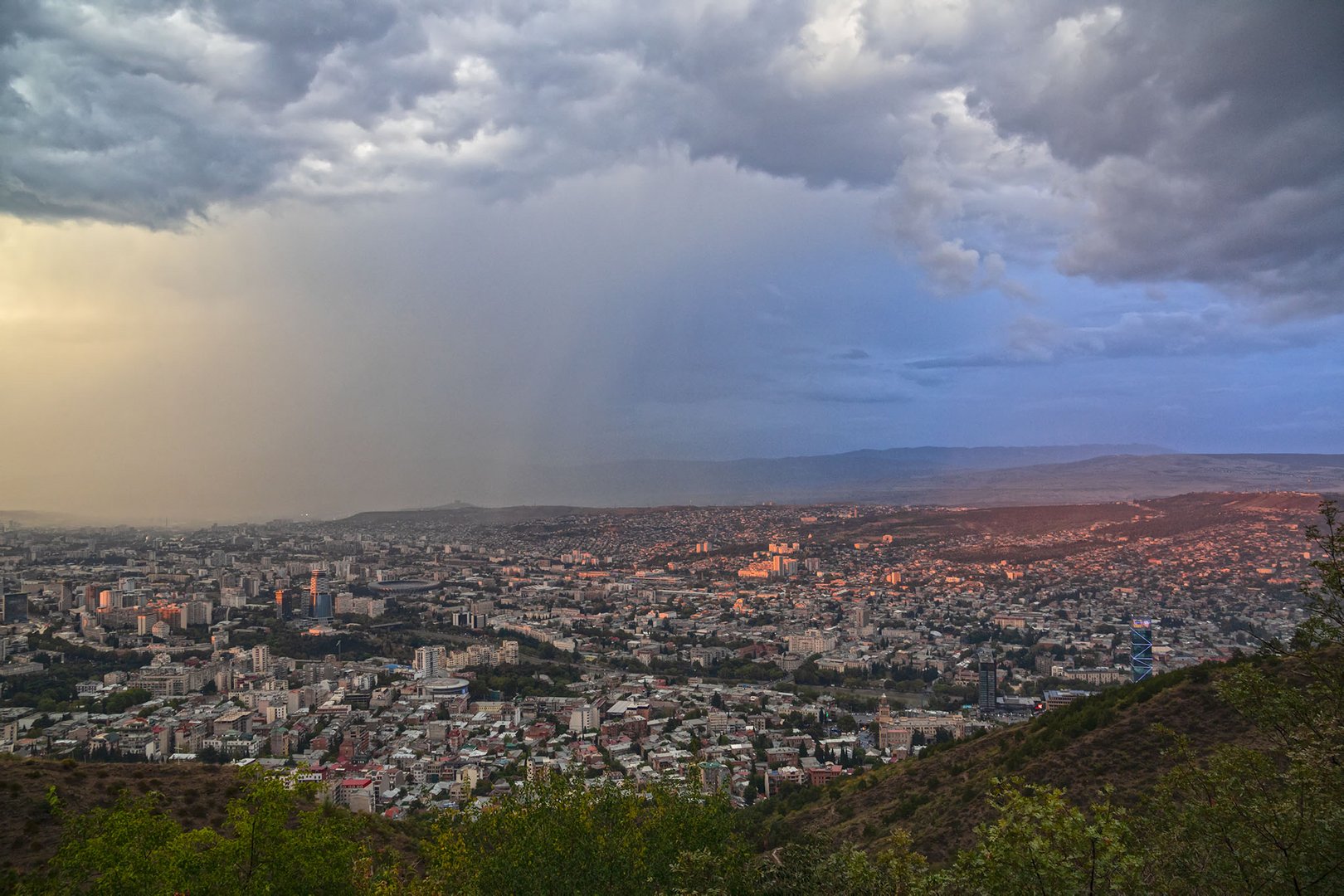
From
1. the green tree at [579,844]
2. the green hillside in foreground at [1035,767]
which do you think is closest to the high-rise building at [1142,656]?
the green hillside in foreground at [1035,767]

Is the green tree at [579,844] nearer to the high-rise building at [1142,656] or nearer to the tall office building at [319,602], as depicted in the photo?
the high-rise building at [1142,656]

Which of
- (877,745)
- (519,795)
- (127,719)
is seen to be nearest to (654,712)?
(877,745)

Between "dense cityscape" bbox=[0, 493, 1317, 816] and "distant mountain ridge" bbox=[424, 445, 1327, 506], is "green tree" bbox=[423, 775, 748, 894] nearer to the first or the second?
"dense cityscape" bbox=[0, 493, 1317, 816]

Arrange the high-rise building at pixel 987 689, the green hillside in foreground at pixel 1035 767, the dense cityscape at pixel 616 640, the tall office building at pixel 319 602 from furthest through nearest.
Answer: the tall office building at pixel 319 602 < the high-rise building at pixel 987 689 < the dense cityscape at pixel 616 640 < the green hillside in foreground at pixel 1035 767

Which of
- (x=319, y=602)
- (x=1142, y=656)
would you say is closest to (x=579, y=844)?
(x=1142, y=656)

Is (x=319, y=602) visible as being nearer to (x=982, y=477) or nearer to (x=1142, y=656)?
(x=1142, y=656)
